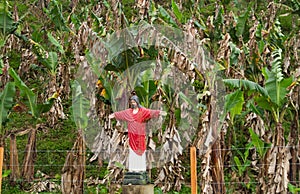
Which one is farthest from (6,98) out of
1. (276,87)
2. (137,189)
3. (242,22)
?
(242,22)

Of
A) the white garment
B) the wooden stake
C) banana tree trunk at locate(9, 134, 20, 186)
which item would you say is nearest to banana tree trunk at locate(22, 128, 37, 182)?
banana tree trunk at locate(9, 134, 20, 186)

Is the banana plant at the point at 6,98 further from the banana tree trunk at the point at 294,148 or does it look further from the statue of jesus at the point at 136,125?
the banana tree trunk at the point at 294,148

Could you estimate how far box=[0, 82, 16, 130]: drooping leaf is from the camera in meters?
8.11

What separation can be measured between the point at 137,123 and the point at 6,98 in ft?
8.58

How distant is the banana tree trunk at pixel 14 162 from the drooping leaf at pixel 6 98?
7.81 feet

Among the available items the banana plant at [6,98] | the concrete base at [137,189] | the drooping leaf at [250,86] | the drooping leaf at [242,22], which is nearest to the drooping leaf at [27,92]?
the banana plant at [6,98]

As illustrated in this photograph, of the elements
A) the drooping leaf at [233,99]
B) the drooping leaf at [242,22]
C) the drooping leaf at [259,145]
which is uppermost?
the drooping leaf at [242,22]

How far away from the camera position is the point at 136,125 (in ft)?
21.8

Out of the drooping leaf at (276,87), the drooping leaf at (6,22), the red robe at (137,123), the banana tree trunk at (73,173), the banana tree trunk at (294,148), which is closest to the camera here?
the red robe at (137,123)

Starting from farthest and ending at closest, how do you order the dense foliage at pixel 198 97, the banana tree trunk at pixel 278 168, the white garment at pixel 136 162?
the dense foliage at pixel 198 97
the banana tree trunk at pixel 278 168
the white garment at pixel 136 162

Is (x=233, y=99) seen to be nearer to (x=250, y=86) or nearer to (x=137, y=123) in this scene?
(x=250, y=86)

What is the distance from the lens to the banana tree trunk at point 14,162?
10594 mm

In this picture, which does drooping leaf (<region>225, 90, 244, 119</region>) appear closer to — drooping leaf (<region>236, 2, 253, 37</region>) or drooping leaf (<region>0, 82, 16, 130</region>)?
drooping leaf (<region>236, 2, 253, 37</region>)

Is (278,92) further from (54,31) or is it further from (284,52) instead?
(54,31)
